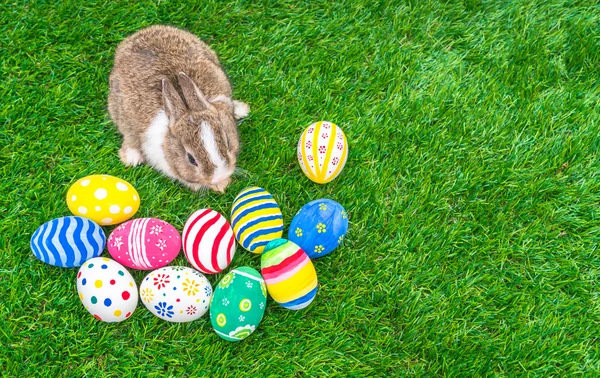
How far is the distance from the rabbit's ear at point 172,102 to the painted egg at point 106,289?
836 millimetres

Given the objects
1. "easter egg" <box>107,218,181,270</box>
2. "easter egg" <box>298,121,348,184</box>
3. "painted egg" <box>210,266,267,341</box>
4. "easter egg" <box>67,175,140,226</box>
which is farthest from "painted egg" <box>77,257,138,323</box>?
"easter egg" <box>298,121,348,184</box>

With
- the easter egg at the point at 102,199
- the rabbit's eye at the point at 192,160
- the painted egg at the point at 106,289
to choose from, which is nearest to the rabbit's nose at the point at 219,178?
the rabbit's eye at the point at 192,160

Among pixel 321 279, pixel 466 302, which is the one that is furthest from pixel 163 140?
pixel 466 302

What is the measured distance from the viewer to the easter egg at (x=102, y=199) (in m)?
3.02

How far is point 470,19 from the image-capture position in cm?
394

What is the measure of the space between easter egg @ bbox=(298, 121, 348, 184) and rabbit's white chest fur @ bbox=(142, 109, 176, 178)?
0.78 metres

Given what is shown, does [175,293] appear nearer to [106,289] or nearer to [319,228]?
[106,289]

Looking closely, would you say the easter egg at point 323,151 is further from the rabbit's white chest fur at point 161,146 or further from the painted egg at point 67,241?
the painted egg at point 67,241

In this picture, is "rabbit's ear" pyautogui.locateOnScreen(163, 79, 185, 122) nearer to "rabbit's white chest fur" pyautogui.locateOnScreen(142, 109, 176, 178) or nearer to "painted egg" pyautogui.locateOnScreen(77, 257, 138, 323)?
"rabbit's white chest fur" pyautogui.locateOnScreen(142, 109, 176, 178)

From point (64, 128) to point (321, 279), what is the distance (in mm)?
1796

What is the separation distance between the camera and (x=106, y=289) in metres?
2.84

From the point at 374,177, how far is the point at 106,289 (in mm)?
1627

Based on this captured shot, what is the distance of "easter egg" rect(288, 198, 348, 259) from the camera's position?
302 centimetres

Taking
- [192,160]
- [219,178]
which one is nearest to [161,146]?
[192,160]
